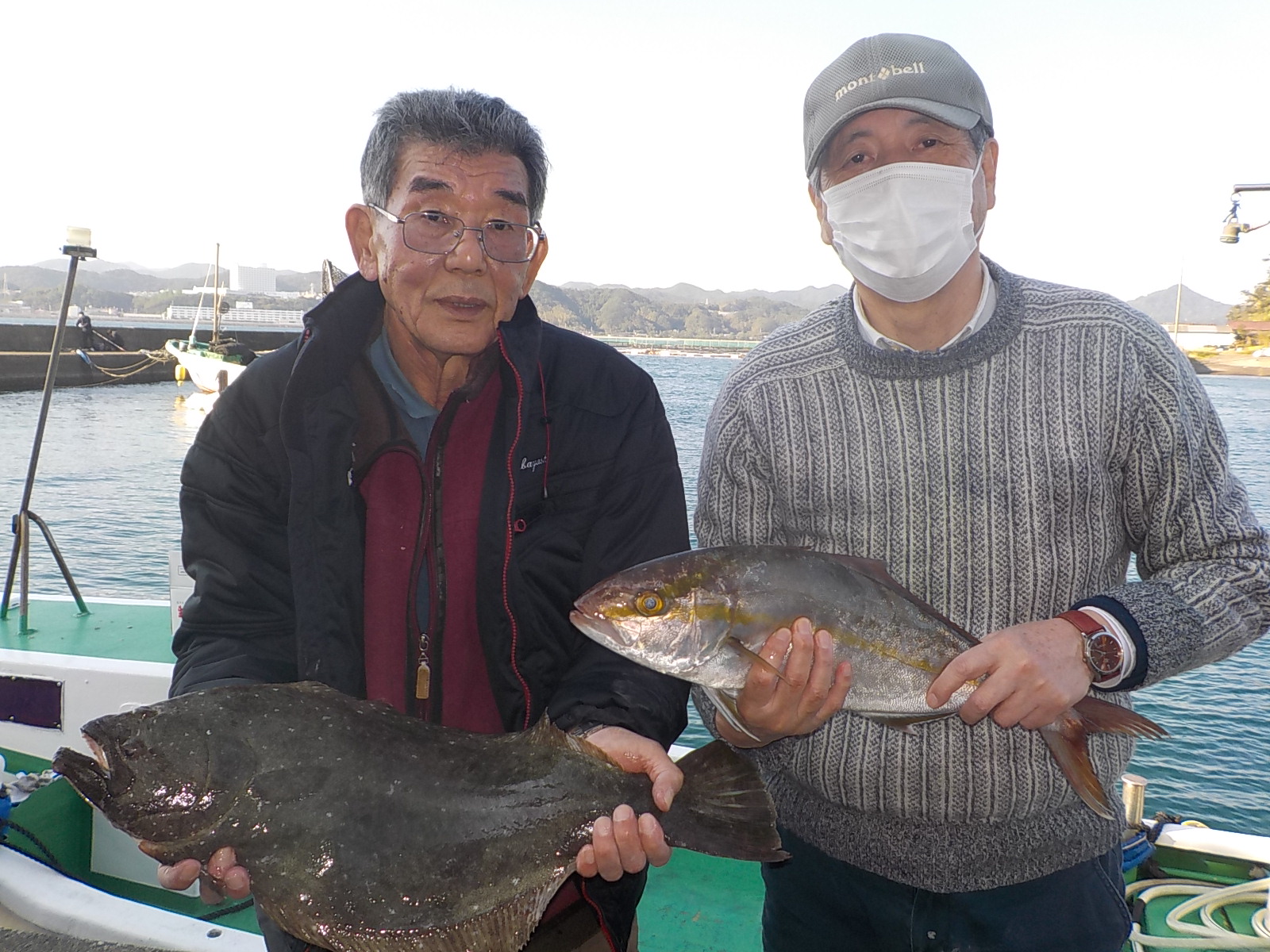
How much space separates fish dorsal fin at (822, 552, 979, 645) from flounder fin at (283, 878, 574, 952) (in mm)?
1140

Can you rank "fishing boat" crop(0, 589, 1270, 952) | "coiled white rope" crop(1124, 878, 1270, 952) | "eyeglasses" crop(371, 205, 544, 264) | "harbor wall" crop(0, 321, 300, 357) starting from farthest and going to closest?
"harbor wall" crop(0, 321, 300, 357), "coiled white rope" crop(1124, 878, 1270, 952), "fishing boat" crop(0, 589, 1270, 952), "eyeglasses" crop(371, 205, 544, 264)

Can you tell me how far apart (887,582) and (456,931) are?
1499mm

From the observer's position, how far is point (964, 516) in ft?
8.56

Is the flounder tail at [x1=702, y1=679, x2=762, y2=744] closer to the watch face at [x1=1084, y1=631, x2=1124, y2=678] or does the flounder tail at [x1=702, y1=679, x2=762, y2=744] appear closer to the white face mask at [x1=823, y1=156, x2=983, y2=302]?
the watch face at [x1=1084, y1=631, x2=1124, y2=678]

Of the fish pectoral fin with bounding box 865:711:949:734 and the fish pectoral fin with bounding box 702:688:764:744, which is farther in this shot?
the fish pectoral fin with bounding box 702:688:764:744

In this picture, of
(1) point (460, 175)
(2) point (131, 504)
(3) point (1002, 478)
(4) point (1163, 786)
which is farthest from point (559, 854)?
(2) point (131, 504)

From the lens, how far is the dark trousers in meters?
2.56

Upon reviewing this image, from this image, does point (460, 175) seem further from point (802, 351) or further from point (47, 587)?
point (47, 587)

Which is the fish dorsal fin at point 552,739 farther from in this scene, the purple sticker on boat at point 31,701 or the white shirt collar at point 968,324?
the purple sticker on boat at point 31,701

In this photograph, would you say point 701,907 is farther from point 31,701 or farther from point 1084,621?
point 31,701

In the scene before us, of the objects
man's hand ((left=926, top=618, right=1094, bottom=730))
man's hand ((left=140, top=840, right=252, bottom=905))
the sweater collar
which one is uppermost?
the sweater collar

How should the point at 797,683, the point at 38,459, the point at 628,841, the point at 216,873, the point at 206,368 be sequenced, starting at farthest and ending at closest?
the point at 206,368
the point at 38,459
the point at 797,683
the point at 628,841
the point at 216,873

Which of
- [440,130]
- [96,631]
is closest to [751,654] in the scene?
[440,130]

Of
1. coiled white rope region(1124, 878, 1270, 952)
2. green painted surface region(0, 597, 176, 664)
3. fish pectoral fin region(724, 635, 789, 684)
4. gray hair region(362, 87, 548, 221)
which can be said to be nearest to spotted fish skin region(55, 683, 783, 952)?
fish pectoral fin region(724, 635, 789, 684)
